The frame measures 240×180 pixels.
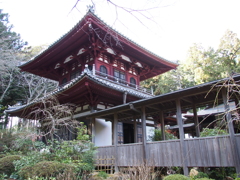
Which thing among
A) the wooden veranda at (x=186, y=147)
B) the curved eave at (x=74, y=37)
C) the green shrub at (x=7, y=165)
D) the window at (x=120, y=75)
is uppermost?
the curved eave at (x=74, y=37)

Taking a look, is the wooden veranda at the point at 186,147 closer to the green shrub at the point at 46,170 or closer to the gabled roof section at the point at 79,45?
the green shrub at the point at 46,170

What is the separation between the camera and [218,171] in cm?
832

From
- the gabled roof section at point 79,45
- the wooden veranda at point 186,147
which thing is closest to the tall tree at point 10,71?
the gabled roof section at point 79,45

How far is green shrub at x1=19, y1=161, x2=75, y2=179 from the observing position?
19.0 ft

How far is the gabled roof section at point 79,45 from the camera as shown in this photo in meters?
10.9

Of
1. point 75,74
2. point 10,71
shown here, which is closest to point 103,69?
point 75,74

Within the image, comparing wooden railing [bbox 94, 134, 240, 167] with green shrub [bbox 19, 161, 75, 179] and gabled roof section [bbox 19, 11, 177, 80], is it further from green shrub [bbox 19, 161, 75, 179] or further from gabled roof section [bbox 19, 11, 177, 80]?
gabled roof section [bbox 19, 11, 177, 80]

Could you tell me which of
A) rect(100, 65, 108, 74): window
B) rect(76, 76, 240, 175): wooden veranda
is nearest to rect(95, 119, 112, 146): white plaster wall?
rect(76, 76, 240, 175): wooden veranda

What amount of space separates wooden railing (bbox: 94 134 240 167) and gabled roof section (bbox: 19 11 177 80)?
5.15 metres

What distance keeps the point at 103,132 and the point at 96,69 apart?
370 centimetres

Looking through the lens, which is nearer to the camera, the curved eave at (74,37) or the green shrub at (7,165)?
the green shrub at (7,165)

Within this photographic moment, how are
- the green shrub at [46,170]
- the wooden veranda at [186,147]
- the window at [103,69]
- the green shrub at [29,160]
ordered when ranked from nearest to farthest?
the green shrub at [46,170]
the wooden veranda at [186,147]
the green shrub at [29,160]
the window at [103,69]

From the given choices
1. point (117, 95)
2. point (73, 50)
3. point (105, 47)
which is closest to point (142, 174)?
point (117, 95)

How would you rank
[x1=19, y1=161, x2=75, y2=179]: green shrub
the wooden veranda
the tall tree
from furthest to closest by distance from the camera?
the tall tree → the wooden veranda → [x1=19, y1=161, x2=75, y2=179]: green shrub
